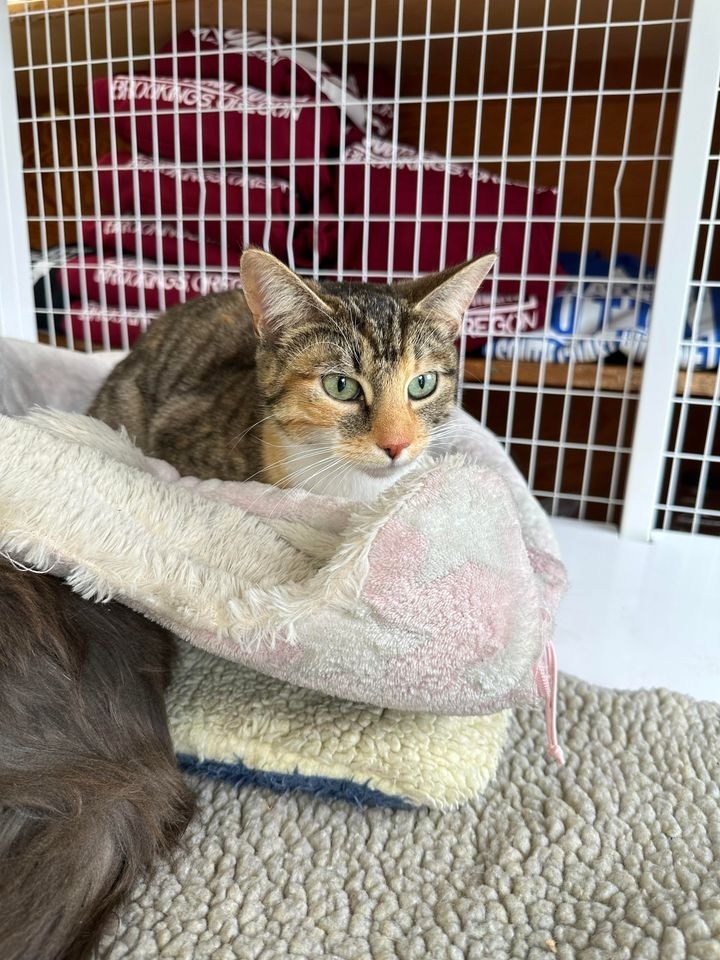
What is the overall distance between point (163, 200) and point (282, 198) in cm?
27

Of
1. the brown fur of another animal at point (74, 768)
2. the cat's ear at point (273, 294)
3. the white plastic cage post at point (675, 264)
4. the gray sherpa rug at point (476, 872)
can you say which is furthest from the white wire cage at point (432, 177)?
the brown fur of another animal at point (74, 768)

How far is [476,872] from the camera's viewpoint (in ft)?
1.91

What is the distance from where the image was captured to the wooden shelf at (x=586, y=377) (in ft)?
3.82

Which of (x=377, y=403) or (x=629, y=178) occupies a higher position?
(x=629, y=178)

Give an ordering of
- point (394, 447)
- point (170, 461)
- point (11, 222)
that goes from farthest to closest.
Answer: point (11, 222) < point (170, 461) < point (394, 447)

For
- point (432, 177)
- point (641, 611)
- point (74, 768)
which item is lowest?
point (641, 611)

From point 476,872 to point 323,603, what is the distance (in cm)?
26

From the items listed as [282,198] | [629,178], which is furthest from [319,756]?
[629,178]

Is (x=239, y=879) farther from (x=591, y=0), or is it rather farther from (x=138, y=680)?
(x=591, y=0)

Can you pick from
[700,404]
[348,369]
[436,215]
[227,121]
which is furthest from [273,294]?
[700,404]

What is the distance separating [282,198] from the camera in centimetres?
133

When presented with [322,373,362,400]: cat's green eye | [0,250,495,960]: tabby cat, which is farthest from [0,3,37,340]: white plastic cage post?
[322,373,362,400]: cat's green eye

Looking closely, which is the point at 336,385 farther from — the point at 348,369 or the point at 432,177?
the point at 432,177

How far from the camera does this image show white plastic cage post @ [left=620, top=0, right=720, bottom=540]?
100 centimetres
